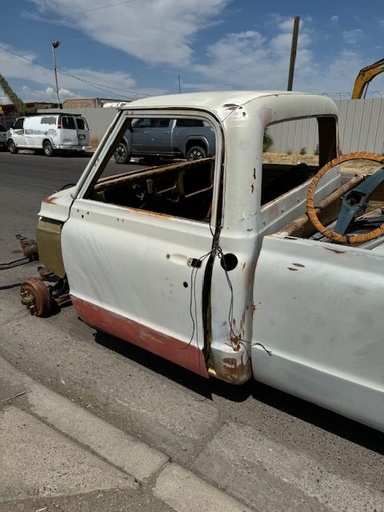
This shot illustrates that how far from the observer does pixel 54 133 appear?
61.3ft

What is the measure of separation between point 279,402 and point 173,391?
0.67 m

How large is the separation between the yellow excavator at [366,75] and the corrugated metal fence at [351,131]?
1159 millimetres

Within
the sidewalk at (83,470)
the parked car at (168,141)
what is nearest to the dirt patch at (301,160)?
the parked car at (168,141)

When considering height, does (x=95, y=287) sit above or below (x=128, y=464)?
above

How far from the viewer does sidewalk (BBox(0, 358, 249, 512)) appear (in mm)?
1954

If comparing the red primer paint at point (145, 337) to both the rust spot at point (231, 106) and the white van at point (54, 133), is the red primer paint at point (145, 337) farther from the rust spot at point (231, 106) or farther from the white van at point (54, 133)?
the white van at point (54, 133)

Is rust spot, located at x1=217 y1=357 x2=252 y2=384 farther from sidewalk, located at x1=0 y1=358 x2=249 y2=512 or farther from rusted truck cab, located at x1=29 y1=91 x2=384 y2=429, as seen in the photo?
sidewalk, located at x1=0 y1=358 x2=249 y2=512

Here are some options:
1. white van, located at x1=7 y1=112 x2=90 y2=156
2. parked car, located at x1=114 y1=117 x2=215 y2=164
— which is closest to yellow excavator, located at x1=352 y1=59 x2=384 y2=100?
parked car, located at x1=114 y1=117 x2=215 y2=164

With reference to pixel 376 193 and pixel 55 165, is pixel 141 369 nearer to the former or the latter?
pixel 376 193

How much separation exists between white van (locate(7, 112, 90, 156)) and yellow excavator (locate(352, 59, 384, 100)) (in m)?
11.6

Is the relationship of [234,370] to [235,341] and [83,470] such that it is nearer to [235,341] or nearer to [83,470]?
[235,341]

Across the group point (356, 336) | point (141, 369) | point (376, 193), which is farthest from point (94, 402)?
point (376, 193)

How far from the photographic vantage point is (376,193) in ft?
10.6

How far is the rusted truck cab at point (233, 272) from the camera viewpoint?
1.95 m
